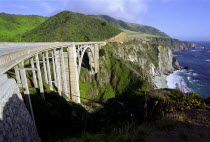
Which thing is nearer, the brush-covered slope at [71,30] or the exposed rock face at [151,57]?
the brush-covered slope at [71,30]

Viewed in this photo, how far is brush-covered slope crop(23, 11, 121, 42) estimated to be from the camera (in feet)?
197

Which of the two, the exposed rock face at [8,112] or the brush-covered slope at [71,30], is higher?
the brush-covered slope at [71,30]

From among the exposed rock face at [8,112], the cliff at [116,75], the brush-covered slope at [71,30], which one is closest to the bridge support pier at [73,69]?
the cliff at [116,75]

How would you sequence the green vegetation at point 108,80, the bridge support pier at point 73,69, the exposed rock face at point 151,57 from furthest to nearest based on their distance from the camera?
the exposed rock face at point 151,57 < the green vegetation at point 108,80 < the bridge support pier at point 73,69

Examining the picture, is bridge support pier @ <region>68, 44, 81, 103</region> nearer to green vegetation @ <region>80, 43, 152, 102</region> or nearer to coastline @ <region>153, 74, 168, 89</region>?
green vegetation @ <region>80, 43, 152, 102</region>

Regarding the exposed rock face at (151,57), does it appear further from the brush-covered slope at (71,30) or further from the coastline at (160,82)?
the brush-covered slope at (71,30)

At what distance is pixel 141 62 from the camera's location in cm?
6850

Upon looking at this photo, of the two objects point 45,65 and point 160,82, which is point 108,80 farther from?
point 45,65

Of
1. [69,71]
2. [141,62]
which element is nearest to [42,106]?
[69,71]

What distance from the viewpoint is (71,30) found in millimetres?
64125

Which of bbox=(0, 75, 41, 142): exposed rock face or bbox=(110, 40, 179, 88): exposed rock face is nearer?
bbox=(0, 75, 41, 142): exposed rock face

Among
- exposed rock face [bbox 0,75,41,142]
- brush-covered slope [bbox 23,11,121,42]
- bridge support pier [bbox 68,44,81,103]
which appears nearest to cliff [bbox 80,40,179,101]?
brush-covered slope [bbox 23,11,121,42]

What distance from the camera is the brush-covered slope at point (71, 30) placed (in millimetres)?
60156

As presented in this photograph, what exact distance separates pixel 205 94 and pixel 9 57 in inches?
2325
